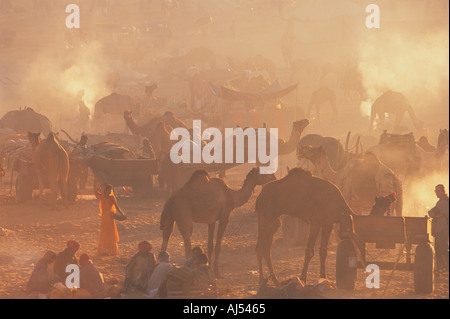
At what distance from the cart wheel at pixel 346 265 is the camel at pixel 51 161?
9.88 meters

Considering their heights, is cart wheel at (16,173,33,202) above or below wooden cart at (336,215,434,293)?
above

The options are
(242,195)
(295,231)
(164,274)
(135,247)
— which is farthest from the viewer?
(295,231)

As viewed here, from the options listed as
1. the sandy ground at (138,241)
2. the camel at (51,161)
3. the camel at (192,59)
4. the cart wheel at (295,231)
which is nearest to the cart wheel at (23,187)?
the sandy ground at (138,241)

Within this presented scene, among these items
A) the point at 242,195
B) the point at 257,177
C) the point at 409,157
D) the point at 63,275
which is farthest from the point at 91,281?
the point at 409,157

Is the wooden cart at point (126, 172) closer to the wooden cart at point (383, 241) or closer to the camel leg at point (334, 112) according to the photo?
the wooden cart at point (383, 241)

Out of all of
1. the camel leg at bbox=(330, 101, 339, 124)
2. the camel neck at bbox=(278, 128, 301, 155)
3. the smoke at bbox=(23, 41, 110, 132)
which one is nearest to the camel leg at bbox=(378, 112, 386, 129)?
the camel leg at bbox=(330, 101, 339, 124)

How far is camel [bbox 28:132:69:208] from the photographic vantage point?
20406 mm

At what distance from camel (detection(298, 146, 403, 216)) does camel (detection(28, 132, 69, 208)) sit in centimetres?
686

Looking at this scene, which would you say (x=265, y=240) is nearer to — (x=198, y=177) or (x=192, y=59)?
Result: (x=198, y=177)

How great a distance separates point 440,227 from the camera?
13.2m

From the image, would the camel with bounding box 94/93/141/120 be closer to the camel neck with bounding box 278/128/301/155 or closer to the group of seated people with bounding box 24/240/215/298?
the camel neck with bounding box 278/128/301/155

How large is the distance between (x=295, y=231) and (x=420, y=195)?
179 inches

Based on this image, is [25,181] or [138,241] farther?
[25,181]

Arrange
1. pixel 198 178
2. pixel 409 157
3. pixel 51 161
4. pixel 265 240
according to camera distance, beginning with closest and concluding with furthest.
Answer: pixel 265 240 → pixel 198 178 → pixel 409 157 → pixel 51 161
